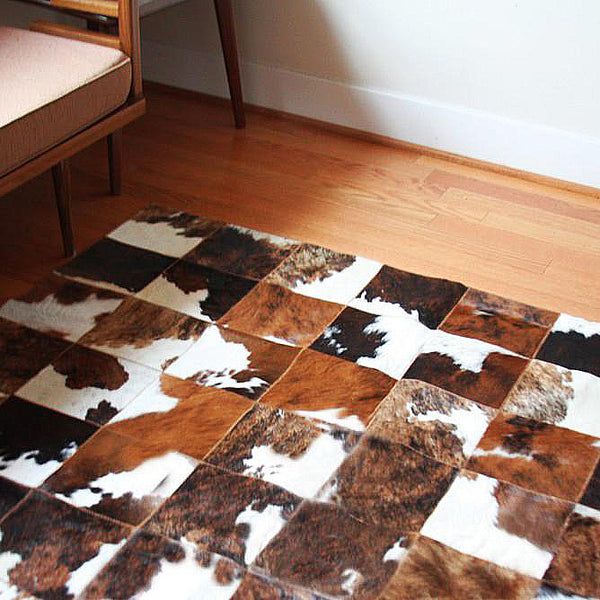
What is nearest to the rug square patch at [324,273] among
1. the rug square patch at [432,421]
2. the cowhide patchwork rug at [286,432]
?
Result: the cowhide patchwork rug at [286,432]

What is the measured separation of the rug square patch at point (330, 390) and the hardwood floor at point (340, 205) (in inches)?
14.9

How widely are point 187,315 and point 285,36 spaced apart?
1036mm

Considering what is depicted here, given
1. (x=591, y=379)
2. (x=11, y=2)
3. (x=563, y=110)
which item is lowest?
(x=591, y=379)

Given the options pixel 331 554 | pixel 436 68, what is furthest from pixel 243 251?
Answer: pixel 331 554

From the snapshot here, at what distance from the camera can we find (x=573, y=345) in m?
1.94

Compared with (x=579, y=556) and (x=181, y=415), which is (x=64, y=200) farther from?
(x=579, y=556)

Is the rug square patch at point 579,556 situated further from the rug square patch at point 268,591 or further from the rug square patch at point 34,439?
the rug square patch at point 34,439

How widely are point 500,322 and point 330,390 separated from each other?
0.39 meters

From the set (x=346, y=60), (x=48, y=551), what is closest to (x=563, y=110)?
(x=346, y=60)

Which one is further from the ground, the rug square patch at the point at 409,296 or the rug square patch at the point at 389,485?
the rug square patch at the point at 409,296

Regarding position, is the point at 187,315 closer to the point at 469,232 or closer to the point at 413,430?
the point at 413,430

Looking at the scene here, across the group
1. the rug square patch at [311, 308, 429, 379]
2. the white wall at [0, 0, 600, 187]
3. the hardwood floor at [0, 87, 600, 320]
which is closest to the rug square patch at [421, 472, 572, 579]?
the rug square patch at [311, 308, 429, 379]

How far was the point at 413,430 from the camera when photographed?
174 cm

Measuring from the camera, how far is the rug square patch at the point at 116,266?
6.88 ft
